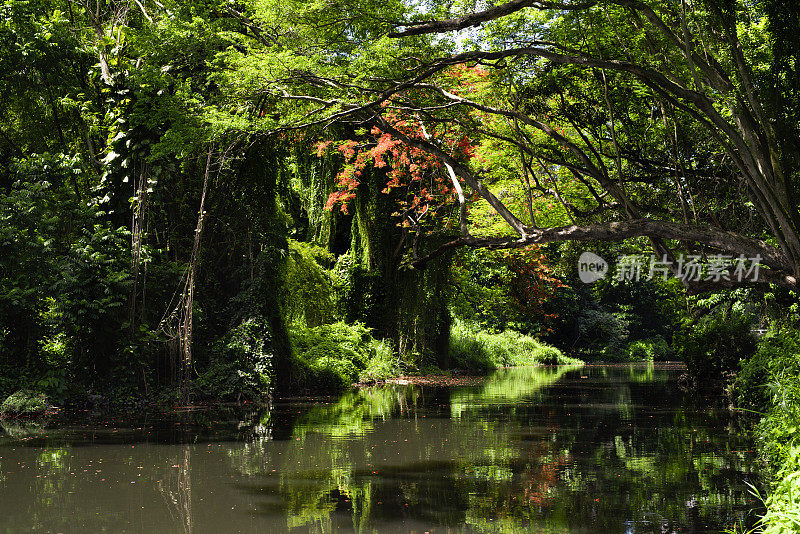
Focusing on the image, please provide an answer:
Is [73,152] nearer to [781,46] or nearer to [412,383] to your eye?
[412,383]

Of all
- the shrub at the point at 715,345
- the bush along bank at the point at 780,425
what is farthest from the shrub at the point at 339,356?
the bush along bank at the point at 780,425

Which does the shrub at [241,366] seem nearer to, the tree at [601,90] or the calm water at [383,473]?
the calm water at [383,473]

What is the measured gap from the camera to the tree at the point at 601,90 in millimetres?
9117

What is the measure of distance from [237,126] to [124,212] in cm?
367

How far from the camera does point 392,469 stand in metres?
7.85

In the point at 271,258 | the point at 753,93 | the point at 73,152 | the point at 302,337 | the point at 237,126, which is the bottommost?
the point at 302,337

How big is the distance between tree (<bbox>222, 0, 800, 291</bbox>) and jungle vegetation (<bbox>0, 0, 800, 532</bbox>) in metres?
0.05

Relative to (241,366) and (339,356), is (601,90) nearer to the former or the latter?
(241,366)

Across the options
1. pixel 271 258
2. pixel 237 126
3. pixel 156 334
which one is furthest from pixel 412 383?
pixel 237 126

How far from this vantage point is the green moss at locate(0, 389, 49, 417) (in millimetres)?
12289

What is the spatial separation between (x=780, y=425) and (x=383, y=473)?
3.90 metres

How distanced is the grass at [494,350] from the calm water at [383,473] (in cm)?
1336

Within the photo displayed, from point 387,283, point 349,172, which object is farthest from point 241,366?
point 387,283

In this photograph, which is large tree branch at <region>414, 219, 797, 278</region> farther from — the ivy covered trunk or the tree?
the ivy covered trunk
